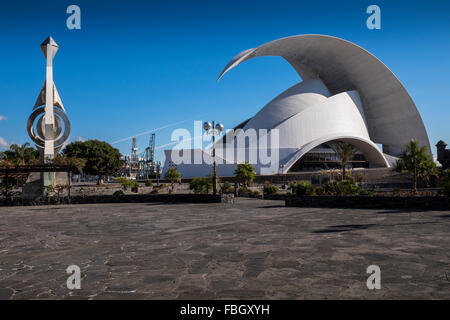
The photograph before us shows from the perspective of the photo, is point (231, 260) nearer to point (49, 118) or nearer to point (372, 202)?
point (372, 202)

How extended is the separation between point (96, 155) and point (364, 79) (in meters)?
39.3

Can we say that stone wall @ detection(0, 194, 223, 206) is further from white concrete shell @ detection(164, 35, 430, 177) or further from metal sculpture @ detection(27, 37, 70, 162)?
white concrete shell @ detection(164, 35, 430, 177)

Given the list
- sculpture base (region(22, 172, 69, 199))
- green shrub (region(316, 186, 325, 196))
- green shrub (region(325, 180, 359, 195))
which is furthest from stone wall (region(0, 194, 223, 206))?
green shrub (region(325, 180, 359, 195))

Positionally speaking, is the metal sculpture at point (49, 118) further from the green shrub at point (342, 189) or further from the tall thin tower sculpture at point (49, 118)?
the green shrub at point (342, 189)

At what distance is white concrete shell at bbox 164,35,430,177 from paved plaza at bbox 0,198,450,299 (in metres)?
31.1

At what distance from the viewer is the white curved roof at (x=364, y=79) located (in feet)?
149

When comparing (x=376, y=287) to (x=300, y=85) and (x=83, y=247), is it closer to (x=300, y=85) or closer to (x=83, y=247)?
(x=83, y=247)

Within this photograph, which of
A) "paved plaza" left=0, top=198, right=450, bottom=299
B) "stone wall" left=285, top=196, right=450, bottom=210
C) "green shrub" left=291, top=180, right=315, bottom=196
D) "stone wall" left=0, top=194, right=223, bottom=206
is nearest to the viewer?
"paved plaza" left=0, top=198, right=450, bottom=299

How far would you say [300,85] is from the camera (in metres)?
48.7

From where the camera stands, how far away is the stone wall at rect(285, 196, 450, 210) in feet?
37.7

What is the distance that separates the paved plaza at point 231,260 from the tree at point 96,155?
39.5m

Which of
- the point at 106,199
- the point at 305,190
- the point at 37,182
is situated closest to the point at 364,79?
the point at 305,190
